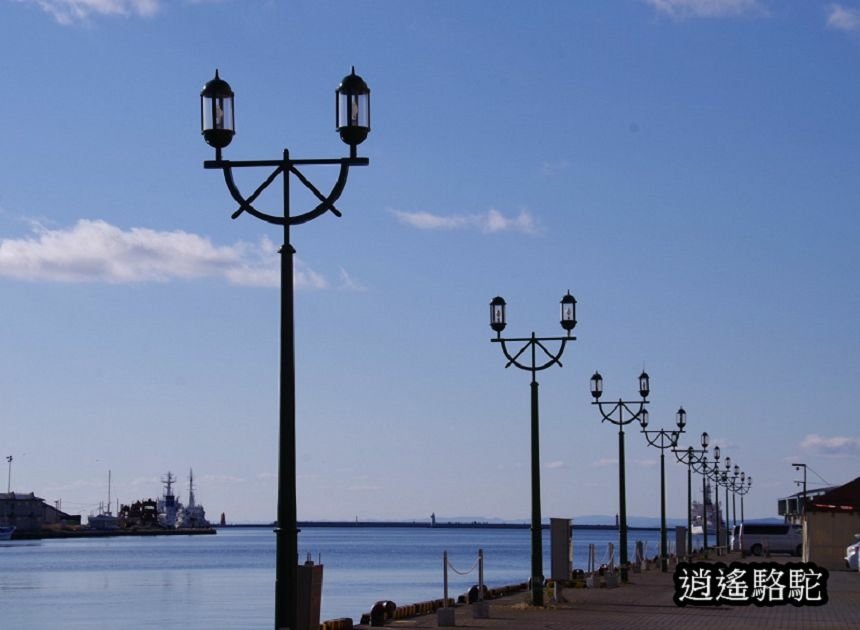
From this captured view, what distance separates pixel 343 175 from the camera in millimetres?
16672

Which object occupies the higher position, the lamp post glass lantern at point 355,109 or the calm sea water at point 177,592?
the lamp post glass lantern at point 355,109

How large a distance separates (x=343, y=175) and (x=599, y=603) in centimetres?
1965

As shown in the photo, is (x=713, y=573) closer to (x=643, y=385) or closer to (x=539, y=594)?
(x=539, y=594)

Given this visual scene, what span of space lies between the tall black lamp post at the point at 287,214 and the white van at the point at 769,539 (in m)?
64.6

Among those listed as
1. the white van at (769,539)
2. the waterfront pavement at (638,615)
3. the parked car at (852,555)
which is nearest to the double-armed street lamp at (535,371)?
the waterfront pavement at (638,615)

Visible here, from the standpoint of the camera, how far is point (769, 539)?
260ft

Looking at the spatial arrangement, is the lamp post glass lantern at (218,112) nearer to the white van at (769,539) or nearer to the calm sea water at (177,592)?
the calm sea water at (177,592)

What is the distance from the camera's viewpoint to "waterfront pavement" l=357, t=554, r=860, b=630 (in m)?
27.5

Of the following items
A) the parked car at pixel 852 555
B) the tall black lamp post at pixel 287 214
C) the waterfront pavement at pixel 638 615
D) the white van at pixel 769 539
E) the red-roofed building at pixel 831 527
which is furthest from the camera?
the white van at pixel 769 539

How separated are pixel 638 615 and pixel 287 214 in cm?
1588

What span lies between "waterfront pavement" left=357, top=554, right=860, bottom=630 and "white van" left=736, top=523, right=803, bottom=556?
4092 centimetres

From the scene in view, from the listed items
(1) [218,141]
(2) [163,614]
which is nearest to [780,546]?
(2) [163,614]

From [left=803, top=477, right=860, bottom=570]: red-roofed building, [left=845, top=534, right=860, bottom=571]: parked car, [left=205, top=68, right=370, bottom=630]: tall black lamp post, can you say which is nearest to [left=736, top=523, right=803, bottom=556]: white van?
[left=803, top=477, right=860, bottom=570]: red-roofed building

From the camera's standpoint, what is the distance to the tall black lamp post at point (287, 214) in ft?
53.2
